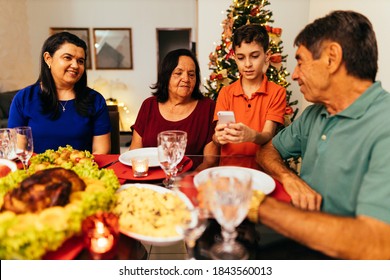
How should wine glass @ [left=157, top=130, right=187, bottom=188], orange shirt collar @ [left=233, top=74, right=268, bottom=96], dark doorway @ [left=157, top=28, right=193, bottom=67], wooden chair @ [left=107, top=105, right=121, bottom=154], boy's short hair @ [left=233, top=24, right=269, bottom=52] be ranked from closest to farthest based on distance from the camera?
wine glass @ [left=157, top=130, right=187, bottom=188] → boy's short hair @ [left=233, top=24, right=269, bottom=52] → orange shirt collar @ [left=233, top=74, right=268, bottom=96] → wooden chair @ [left=107, top=105, right=121, bottom=154] → dark doorway @ [left=157, top=28, right=193, bottom=67]

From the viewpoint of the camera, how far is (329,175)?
1180 mm

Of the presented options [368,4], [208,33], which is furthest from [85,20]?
[368,4]

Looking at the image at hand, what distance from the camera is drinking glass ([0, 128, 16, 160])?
1324mm

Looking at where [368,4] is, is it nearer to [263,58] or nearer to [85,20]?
[263,58]

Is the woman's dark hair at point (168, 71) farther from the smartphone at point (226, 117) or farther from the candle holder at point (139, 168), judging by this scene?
the candle holder at point (139, 168)

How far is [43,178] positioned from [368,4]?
121 inches

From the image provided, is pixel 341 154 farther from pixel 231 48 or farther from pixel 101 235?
pixel 231 48

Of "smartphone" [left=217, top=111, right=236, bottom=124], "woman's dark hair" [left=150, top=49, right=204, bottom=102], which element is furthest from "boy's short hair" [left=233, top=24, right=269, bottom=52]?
"smartphone" [left=217, top=111, right=236, bottom=124]

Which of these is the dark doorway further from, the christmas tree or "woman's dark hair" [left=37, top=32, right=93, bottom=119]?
"woman's dark hair" [left=37, top=32, right=93, bottom=119]

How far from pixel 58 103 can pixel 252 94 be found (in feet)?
4.43

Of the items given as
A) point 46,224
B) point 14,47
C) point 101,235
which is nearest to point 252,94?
point 101,235

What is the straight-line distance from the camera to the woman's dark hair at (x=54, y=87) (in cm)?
203

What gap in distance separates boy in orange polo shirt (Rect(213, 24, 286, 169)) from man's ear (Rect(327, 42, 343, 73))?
70cm

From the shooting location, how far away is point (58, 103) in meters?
2.12
